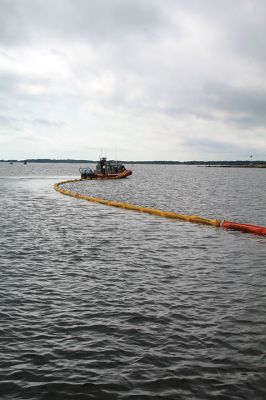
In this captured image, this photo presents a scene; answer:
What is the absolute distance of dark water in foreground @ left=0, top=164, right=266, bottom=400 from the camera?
705cm

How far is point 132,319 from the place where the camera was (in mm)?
9875

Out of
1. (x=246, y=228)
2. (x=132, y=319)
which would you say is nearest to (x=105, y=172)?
(x=246, y=228)

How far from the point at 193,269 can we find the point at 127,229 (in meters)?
10.2

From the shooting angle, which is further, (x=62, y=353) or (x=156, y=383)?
(x=62, y=353)

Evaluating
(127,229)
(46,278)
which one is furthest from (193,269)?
(127,229)

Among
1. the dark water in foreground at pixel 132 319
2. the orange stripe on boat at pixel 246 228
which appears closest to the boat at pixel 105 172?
the orange stripe on boat at pixel 246 228

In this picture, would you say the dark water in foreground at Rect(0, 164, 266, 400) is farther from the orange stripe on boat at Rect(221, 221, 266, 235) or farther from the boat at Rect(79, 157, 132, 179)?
the boat at Rect(79, 157, 132, 179)

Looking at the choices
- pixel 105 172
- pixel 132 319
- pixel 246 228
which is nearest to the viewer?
pixel 132 319

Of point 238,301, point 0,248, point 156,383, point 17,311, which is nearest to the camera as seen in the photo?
point 156,383

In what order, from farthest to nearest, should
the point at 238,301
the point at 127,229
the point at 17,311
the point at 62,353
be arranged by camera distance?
the point at 127,229
the point at 238,301
the point at 17,311
the point at 62,353

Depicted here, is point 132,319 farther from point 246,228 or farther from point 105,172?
point 105,172

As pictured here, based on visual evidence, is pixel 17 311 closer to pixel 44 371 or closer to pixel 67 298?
pixel 67 298

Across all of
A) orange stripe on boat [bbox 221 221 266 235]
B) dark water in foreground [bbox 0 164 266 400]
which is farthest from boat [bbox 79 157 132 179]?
dark water in foreground [bbox 0 164 266 400]

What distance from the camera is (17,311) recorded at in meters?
10.2
